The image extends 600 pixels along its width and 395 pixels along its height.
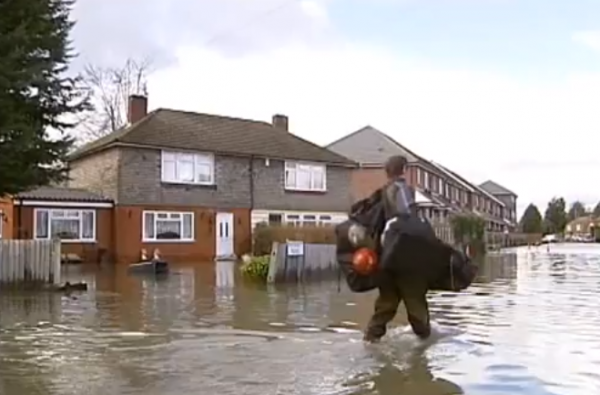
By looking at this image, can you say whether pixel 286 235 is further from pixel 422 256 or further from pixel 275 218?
pixel 422 256

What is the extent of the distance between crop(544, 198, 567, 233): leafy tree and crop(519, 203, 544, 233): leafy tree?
151cm

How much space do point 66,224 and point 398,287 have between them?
26644 millimetres

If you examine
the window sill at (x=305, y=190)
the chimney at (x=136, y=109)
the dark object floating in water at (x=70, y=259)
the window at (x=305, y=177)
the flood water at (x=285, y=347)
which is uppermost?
the chimney at (x=136, y=109)

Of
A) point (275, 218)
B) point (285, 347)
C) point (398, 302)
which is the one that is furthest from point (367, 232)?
point (275, 218)

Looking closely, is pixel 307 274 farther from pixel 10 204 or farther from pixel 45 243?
pixel 10 204

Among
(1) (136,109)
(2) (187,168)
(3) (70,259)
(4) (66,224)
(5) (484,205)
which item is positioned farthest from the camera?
Answer: (5) (484,205)

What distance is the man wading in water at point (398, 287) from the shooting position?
8570mm

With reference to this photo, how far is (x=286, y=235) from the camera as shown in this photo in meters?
33.2

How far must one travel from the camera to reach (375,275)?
8758 millimetres

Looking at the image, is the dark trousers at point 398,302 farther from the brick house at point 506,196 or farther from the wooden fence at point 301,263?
the brick house at point 506,196

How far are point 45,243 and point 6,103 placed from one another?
2.92m

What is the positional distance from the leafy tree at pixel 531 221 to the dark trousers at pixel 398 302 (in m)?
99.4

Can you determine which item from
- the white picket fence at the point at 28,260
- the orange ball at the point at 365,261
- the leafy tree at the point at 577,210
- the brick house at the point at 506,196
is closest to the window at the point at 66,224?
the white picket fence at the point at 28,260

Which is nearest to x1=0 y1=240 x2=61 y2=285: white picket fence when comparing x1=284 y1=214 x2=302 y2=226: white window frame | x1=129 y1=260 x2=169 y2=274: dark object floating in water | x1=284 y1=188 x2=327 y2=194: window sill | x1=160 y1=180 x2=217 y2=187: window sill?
x1=129 y1=260 x2=169 y2=274: dark object floating in water
